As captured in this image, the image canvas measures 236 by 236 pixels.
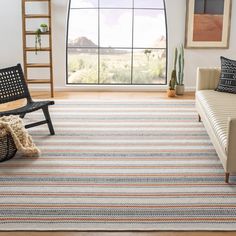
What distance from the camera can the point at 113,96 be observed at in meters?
6.92

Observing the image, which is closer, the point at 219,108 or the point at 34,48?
the point at 219,108

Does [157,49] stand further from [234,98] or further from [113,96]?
[234,98]

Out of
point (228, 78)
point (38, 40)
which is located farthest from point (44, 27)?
point (228, 78)

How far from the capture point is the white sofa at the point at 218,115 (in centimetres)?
374

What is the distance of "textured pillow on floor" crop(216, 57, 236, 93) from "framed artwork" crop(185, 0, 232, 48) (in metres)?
1.73

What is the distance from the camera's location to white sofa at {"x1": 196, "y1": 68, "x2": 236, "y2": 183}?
374 centimetres

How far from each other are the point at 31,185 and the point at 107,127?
168cm

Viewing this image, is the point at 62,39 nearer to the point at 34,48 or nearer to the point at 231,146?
the point at 34,48

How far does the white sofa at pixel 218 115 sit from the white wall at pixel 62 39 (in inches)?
63.9

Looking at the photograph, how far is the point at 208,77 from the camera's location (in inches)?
219

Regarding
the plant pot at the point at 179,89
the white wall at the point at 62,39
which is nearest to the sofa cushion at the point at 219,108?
the plant pot at the point at 179,89

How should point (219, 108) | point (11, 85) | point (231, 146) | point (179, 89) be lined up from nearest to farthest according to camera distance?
point (231, 146) → point (219, 108) → point (11, 85) → point (179, 89)

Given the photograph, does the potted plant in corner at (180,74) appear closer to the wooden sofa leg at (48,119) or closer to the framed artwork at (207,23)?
the framed artwork at (207,23)

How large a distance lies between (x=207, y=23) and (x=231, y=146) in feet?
12.0
